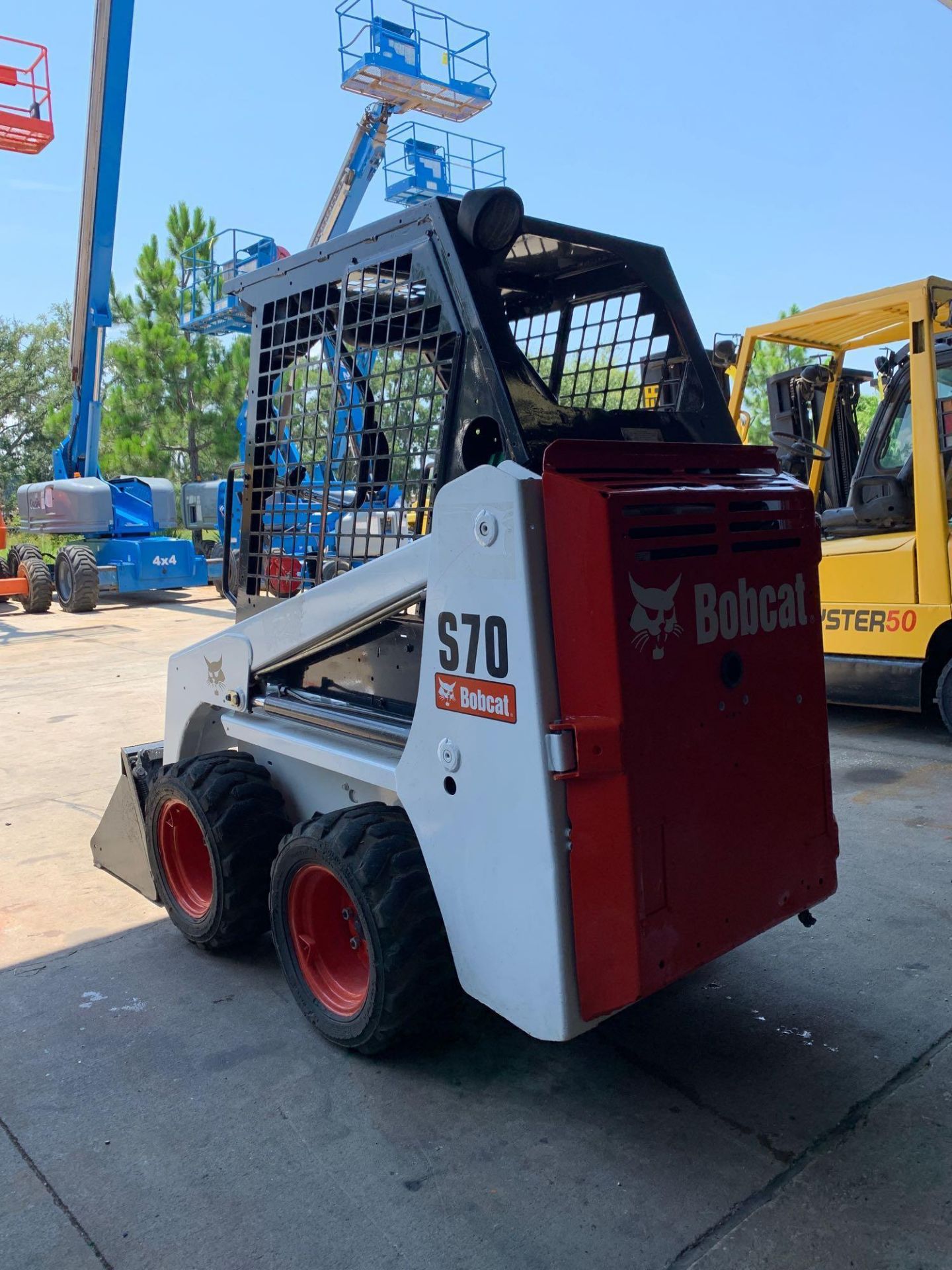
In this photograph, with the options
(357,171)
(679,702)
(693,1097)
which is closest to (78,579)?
(357,171)

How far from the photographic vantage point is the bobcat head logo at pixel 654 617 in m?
2.21

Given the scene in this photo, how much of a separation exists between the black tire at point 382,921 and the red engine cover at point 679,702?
513 millimetres

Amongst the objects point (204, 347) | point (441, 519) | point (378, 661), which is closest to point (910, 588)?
point (378, 661)

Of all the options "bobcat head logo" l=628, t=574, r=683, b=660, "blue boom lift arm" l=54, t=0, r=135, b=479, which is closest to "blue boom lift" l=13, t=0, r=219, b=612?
"blue boom lift arm" l=54, t=0, r=135, b=479

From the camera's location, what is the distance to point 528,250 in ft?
9.89

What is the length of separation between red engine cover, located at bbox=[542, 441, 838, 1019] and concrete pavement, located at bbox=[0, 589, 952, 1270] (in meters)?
0.19

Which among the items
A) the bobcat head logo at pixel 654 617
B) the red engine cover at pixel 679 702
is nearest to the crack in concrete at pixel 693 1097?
the red engine cover at pixel 679 702

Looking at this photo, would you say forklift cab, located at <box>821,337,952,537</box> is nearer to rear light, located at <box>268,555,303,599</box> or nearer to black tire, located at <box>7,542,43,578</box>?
rear light, located at <box>268,555,303,599</box>

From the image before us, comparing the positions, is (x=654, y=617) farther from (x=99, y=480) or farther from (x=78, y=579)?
(x=99, y=480)

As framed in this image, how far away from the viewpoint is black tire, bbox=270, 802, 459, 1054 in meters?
2.62

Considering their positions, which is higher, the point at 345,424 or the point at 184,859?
the point at 345,424

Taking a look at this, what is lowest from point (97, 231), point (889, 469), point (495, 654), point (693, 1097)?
point (693, 1097)

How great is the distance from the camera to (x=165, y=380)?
91.3 ft

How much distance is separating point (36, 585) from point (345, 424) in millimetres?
12373
